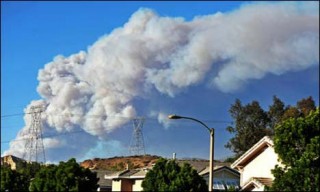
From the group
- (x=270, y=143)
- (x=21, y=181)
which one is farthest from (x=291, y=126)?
(x=21, y=181)

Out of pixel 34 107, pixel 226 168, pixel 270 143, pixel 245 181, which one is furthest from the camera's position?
pixel 34 107

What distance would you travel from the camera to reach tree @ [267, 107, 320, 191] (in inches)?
1271

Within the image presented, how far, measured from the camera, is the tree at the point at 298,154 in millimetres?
32281

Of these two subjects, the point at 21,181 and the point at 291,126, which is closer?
the point at 291,126

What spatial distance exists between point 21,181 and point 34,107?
1018cm

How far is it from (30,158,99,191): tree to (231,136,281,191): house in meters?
11.3

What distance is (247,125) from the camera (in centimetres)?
9538

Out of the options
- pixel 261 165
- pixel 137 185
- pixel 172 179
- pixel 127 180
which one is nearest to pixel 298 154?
pixel 261 165

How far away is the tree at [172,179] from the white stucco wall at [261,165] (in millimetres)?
3734

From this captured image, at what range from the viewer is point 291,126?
109ft

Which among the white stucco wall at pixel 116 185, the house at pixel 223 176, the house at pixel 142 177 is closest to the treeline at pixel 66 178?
the house at pixel 142 177

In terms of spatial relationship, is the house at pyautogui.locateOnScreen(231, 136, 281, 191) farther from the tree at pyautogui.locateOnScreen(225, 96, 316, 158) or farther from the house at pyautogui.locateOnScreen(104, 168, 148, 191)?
the tree at pyautogui.locateOnScreen(225, 96, 316, 158)

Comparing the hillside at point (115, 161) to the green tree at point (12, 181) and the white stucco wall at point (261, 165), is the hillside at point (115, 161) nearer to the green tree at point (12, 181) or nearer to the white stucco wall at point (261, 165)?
the green tree at point (12, 181)

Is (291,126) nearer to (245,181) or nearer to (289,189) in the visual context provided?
(289,189)
